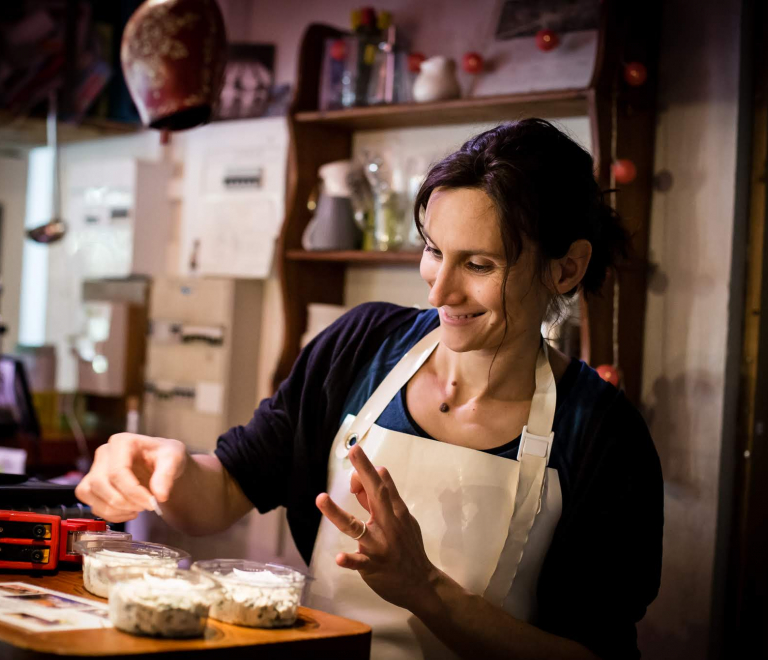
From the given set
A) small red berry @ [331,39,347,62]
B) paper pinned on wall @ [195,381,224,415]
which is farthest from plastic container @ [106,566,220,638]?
paper pinned on wall @ [195,381,224,415]

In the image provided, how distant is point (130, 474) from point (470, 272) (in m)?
0.56

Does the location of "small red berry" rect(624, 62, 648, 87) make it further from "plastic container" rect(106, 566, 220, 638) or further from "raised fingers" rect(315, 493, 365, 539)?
"plastic container" rect(106, 566, 220, 638)

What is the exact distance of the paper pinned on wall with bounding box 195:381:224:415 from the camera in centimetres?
337

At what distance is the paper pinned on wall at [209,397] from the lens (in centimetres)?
337

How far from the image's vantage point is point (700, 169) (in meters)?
2.46

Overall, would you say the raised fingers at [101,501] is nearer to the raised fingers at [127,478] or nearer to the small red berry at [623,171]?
the raised fingers at [127,478]

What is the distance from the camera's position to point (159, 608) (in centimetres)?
102

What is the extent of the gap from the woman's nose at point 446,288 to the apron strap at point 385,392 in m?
0.21

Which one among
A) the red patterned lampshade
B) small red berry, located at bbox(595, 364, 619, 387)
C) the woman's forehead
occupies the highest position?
the red patterned lampshade

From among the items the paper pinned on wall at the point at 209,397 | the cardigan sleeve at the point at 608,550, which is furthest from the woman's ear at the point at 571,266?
the paper pinned on wall at the point at 209,397

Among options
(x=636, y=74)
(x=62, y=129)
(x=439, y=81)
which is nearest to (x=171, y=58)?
(x=439, y=81)

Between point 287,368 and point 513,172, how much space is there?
1725 mm

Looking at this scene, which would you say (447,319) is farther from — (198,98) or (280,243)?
(280,243)

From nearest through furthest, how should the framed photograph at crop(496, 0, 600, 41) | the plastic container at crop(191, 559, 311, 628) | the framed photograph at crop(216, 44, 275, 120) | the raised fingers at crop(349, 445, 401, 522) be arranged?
the plastic container at crop(191, 559, 311, 628), the raised fingers at crop(349, 445, 401, 522), the framed photograph at crop(496, 0, 600, 41), the framed photograph at crop(216, 44, 275, 120)
